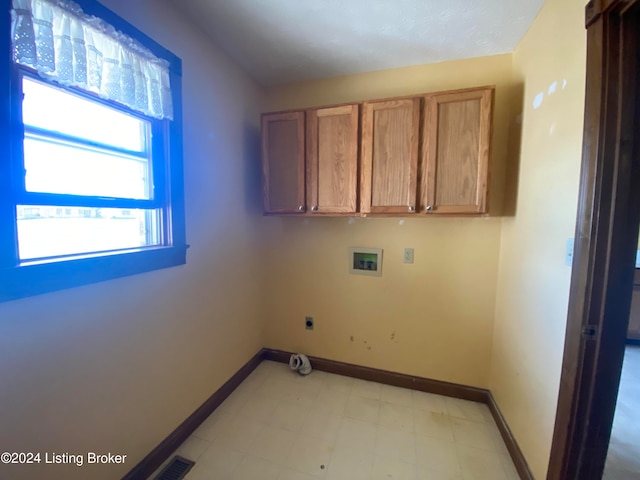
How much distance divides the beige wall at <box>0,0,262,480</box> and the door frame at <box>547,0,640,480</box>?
1.91 metres

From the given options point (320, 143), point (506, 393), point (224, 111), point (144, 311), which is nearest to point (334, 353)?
A: point (506, 393)

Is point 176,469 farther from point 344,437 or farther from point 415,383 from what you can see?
point 415,383

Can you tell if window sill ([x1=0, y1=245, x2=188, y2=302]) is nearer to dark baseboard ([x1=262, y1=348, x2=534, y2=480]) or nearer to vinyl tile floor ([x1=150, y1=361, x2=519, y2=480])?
vinyl tile floor ([x1=150, y1=361, x2=519, y2=480])

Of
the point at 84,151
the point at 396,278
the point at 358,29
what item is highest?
the point at 358,29

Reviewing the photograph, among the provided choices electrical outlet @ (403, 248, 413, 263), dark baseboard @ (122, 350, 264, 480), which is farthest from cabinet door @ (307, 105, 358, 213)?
dark baseboard @ (122, 350, 264, 480)

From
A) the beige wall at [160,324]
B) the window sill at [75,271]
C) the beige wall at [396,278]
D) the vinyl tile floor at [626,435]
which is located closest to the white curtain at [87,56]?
the beige wall at [160,324]

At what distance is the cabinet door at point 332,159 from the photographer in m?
1.81

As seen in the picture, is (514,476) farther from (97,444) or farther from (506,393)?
(97,444)

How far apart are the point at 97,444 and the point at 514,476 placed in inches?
81.5

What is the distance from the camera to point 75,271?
1.03 metres

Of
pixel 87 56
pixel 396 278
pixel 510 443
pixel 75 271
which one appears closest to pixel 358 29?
pixel 87 56

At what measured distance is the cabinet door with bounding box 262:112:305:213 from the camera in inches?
75.8

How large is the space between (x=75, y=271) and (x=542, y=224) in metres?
2.14

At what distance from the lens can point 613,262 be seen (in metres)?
0.96
